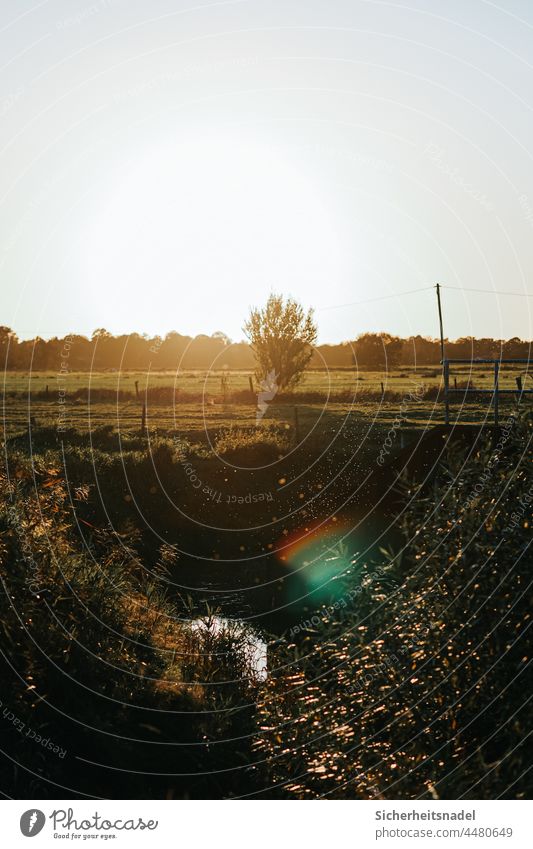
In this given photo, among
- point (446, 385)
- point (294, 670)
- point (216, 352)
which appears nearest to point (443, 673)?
point (294, 670)

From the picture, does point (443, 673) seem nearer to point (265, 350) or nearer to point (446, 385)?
point (446, 385)

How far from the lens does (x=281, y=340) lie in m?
45.0

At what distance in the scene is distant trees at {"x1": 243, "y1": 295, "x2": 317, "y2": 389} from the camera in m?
44.9

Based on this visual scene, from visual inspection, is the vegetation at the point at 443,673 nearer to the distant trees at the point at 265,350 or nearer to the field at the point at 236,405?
the field at the point at 236,405

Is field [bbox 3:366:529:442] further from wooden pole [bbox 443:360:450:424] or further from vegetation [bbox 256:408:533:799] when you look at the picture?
vegetation [bbox 256:408:533:799]

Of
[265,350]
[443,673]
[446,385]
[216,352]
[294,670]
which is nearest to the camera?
[443,673]

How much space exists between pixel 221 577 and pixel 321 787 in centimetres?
1361

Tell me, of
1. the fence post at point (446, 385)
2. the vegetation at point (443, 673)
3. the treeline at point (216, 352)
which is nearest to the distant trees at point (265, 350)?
the treeline at point (216, 352)

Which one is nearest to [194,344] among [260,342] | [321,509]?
[260,342]

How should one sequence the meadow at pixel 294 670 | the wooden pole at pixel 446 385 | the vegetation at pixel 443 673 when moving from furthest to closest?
the wooden pole at pixel 446 385 < the meadow at pixel 294 670 < the vegetation at pixel 443 673

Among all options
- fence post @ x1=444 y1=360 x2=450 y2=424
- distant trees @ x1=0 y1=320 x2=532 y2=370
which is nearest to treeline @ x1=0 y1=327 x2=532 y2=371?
distant trees @ x1=0 y1=320 x2=532 y2=370

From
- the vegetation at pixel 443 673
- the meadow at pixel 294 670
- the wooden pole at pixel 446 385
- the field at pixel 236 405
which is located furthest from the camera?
the field at pixel 236 405

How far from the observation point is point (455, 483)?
11320mm

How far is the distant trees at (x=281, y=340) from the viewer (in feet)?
147
